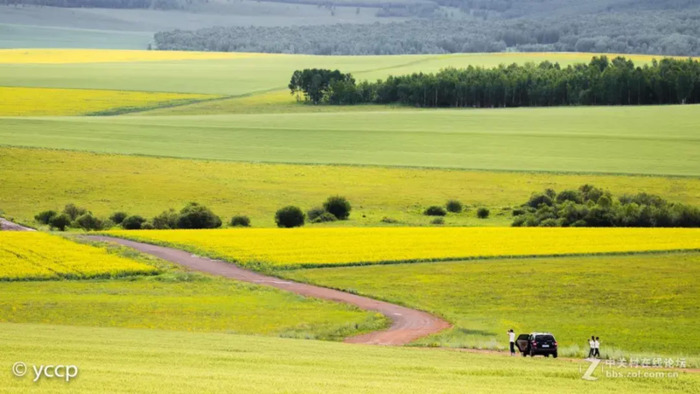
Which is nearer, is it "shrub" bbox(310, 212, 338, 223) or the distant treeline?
"shrub" bbox(310, 212, 338, 223)

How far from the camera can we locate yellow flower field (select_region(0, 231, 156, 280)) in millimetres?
48406

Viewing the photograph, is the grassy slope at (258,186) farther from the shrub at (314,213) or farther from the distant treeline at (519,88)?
the distant treeline at (519,88)

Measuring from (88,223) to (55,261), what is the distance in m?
17.6

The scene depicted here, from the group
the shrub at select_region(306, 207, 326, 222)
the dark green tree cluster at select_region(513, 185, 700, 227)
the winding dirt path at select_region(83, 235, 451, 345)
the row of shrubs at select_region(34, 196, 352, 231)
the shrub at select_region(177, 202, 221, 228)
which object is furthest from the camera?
the shrub at select_region(306, 207, 326, 222)

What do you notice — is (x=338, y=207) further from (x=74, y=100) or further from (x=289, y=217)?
(x=74, y=100)

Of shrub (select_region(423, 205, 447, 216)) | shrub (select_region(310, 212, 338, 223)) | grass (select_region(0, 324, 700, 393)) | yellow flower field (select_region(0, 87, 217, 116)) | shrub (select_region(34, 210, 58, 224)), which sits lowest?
shrub (select_region(423, 205, 447, 216))

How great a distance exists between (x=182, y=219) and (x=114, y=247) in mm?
13629

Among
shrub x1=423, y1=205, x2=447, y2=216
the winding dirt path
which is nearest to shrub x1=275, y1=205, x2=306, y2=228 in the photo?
shrub x1=423, y1=205, x2=447, y2=216

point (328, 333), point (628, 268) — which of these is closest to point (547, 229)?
point (628, 268)

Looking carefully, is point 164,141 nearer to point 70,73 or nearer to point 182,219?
point 182,219

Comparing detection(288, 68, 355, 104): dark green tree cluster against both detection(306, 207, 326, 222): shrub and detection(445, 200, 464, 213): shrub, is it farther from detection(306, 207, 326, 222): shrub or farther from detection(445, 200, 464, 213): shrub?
detection(306, 207, 326, 222): shrub

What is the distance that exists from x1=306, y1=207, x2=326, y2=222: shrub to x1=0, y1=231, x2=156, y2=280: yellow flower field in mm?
19252

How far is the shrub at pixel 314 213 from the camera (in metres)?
72.6

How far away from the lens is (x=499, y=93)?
156 m
